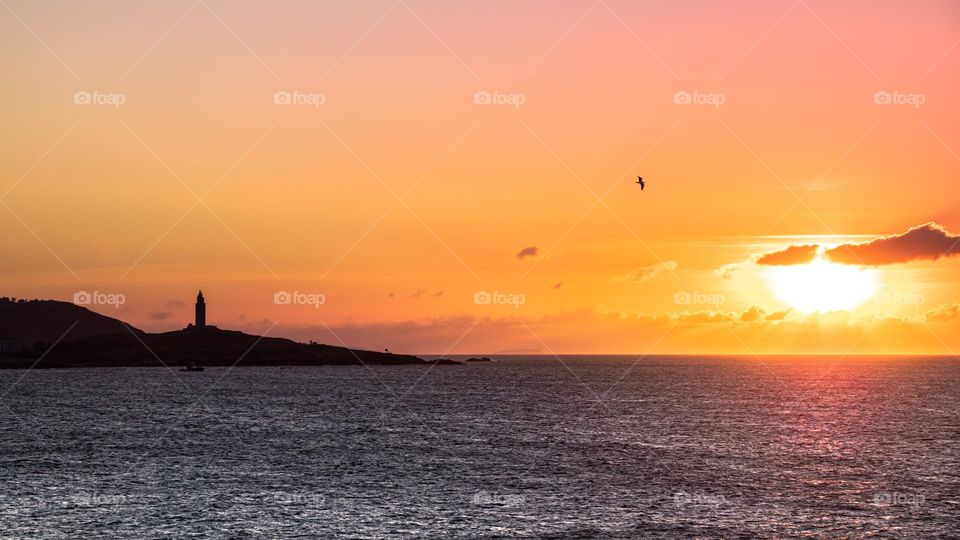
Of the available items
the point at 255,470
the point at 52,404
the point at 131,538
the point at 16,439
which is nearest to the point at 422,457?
the point at 255,470

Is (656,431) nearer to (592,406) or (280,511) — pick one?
(592,406)

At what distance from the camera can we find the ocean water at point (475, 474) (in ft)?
197

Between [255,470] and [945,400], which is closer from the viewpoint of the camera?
[255,470]

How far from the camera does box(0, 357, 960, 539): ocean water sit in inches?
2366

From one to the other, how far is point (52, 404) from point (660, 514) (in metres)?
130

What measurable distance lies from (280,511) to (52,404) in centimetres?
11482

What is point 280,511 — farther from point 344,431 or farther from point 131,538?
point 344,431

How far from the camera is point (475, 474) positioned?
7969 cm

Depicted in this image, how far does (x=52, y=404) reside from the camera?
161 meters

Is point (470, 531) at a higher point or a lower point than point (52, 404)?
A: lower

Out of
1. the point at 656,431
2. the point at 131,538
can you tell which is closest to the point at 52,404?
the point at 656,431

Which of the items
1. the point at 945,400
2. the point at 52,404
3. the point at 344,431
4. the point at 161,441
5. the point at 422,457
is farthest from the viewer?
the point at 945,400

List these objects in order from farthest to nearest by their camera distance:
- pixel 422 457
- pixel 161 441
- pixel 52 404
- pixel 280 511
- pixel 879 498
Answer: pixel 52 404
pixel 161 441
pixel 422 457
pixel 879 498
pixel 280 511

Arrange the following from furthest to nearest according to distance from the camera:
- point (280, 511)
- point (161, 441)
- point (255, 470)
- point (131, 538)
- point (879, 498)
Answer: point (161, 441) → point (255, 470) → point (879, 498) → point (280, 511) → point (131, 538)
